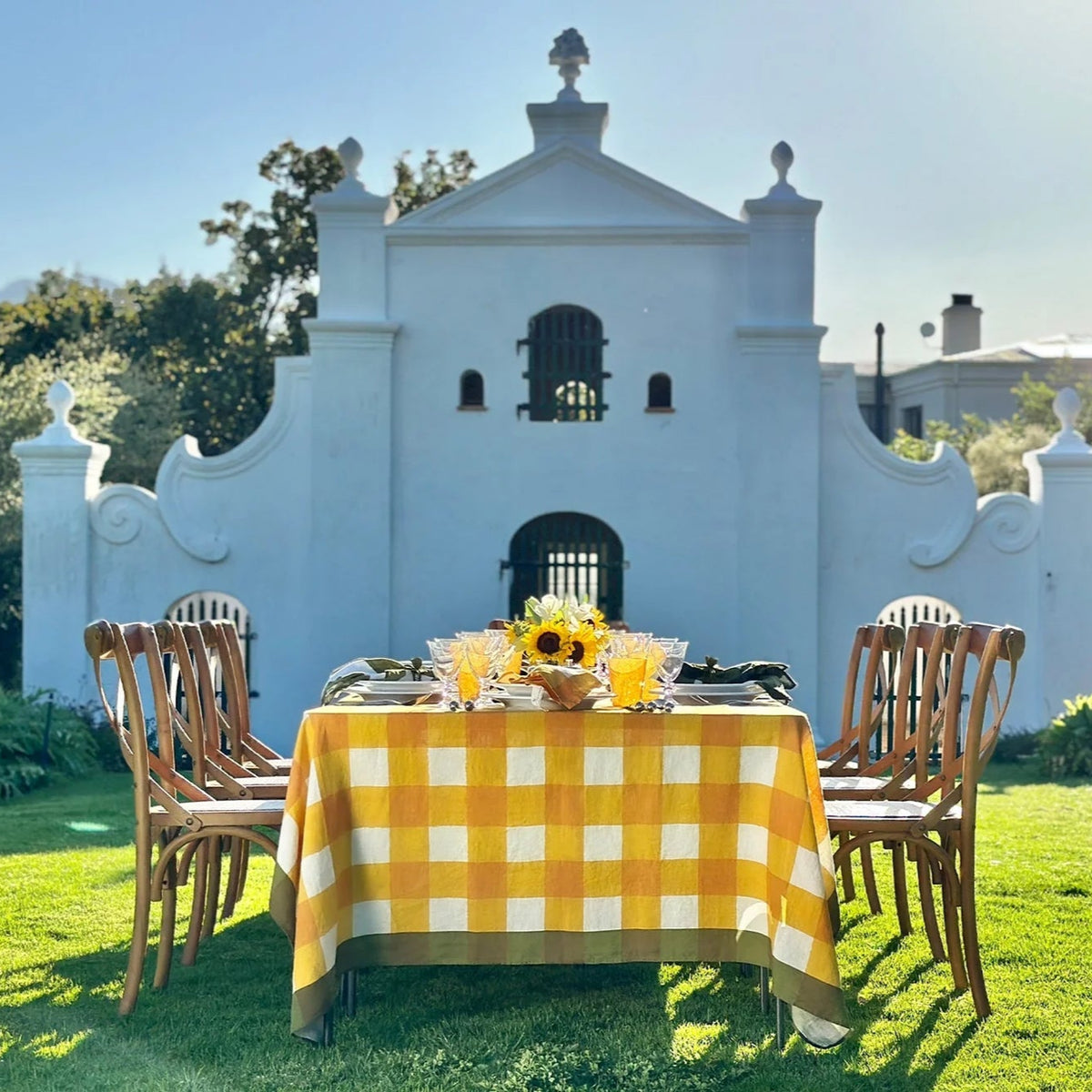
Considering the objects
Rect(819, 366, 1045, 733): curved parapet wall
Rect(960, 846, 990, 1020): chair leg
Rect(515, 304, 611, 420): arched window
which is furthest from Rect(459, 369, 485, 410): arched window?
Rect(960, 846, 990, 1020): chair leg

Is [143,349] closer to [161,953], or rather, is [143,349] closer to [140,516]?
[140,516]

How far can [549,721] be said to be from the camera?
13.8 ft

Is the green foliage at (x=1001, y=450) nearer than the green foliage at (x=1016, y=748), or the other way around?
the green foliage at (x=1016, y=748)

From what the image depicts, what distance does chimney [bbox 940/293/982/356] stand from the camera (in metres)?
33.6

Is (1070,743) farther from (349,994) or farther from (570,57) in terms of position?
(349,994)

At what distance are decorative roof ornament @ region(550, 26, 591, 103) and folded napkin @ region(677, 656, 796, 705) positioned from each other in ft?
27.8

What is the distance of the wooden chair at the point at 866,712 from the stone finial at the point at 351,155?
806cm

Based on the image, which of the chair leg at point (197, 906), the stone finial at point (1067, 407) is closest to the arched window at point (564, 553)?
the stone finial at point (1067, 407)

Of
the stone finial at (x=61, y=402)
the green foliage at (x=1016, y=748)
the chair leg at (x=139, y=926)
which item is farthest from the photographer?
the stone finial at (x=61, y=402)

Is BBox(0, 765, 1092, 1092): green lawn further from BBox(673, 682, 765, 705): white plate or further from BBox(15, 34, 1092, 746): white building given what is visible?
BBox(15, 34, 1092, 746): white building

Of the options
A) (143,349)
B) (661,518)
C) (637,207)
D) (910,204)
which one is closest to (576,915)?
(661,518)

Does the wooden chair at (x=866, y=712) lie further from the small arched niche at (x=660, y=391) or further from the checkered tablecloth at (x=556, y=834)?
the small arched niche at (x=660, y=391)

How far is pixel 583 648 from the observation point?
4633 millimetres

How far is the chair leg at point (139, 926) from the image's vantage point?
4.71 m
